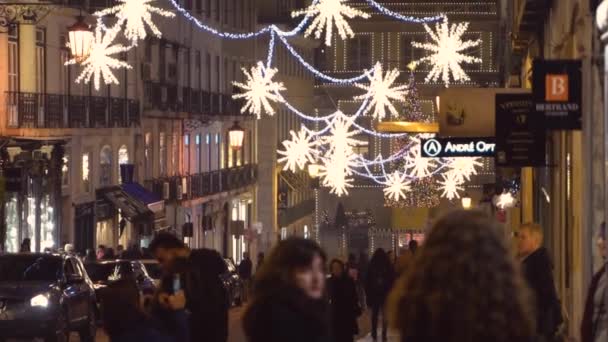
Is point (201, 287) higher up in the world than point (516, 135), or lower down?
lower down

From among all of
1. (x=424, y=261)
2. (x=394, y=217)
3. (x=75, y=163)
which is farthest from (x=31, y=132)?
(x=394, y=217)

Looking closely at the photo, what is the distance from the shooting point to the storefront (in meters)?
40.1

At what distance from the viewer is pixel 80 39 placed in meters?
34.2

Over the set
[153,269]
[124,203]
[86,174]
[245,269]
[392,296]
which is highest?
[86,174]

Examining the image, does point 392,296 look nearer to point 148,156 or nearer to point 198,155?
point 148,156

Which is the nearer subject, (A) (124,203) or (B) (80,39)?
(B) (80,39)

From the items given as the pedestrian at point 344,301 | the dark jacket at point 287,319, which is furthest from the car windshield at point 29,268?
the dark jacket at point 287,319

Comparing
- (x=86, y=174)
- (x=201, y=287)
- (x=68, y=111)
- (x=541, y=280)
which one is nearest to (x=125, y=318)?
(x=201, y=287)

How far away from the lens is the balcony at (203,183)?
182 feet

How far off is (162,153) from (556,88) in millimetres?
39809

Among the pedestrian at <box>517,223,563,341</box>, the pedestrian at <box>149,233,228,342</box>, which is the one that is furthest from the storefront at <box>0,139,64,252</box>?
the pedestrian at <box>149,233,228,342</box>

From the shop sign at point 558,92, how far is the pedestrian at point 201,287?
513cm

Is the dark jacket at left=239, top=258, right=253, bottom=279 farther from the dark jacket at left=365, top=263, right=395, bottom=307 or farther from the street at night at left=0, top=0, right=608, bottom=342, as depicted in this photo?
the dark jacket at left=365, top=263, right=395, bottom=307

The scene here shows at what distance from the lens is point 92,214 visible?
47.5m
